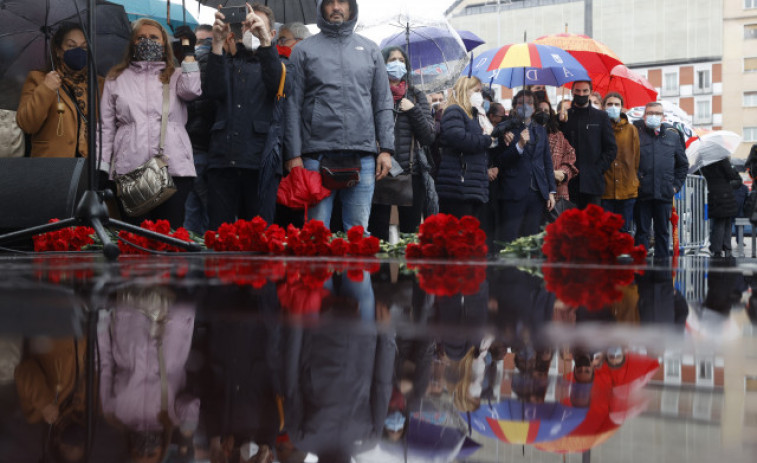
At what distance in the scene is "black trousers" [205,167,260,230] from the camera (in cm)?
569

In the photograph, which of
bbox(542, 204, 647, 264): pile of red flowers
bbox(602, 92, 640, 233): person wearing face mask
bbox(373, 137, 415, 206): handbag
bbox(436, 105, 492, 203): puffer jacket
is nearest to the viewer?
bbox(542, 204, 647, 264): pile of red flowers

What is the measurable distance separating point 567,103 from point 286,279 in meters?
8.59

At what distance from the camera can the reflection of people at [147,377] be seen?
75 centimetres

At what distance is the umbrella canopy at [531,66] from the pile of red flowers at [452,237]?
5.52 meters

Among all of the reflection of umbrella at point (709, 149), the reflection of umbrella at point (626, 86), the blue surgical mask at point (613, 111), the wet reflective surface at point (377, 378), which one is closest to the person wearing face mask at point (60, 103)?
the wet reflective surface at point (377, 378)

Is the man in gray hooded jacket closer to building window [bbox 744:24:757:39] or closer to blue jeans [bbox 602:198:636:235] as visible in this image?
blue jeans [bbox 602:198:636:235]

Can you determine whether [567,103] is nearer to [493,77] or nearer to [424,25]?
[493,77]

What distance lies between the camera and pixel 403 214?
6.88m

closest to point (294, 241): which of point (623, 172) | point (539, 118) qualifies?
point (539, 118)

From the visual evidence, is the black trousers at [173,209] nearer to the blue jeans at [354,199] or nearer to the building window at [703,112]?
the blue jeans at [354,199]

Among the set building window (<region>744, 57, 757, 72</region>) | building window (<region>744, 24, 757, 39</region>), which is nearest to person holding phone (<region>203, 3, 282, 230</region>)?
building window (<region>744, 57, 757, 72</region>)

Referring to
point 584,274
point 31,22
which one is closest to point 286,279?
point 584,274

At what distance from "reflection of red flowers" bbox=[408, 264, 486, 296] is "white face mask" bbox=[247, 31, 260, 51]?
2715 mm

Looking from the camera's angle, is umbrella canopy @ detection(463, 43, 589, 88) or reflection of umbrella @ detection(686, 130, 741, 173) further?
reflection of umbrella @ detection(686, 130, 741, 173)
